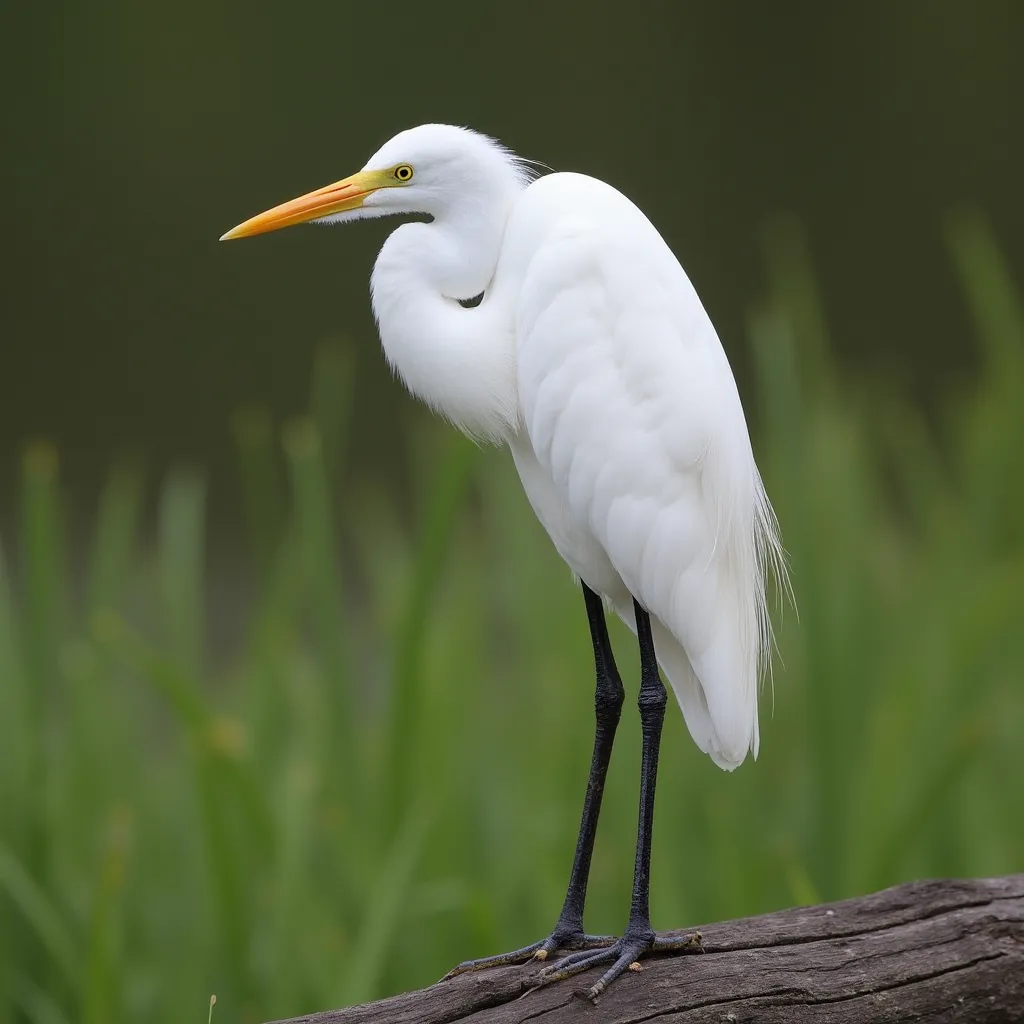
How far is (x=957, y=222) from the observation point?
18.0 feet

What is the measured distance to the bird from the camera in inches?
53.5

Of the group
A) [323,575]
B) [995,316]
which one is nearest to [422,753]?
[323,575]

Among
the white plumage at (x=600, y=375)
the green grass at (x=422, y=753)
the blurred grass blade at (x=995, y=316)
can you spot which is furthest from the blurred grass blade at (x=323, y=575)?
the blurred grass blade at (x=995, y=316)

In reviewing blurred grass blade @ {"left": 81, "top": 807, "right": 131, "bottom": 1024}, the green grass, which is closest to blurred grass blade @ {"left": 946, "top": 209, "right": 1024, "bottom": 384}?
the green grass

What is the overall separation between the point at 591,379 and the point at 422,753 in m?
0.91

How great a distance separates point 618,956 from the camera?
1330mm

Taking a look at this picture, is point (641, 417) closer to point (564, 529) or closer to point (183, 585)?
point (564, 529)

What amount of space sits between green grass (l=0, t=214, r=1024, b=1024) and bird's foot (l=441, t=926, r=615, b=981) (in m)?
0.26

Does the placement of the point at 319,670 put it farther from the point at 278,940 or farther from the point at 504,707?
the point at 278,940

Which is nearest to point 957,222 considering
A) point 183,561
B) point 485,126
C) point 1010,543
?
point 485,126

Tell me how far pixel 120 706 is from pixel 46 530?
1.98 feet

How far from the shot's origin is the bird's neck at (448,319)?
1402 mm

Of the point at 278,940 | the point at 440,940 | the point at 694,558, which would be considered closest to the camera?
the point at 694,558

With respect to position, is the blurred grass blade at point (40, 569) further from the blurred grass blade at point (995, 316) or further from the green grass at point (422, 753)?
the blurred grass blade at point (995, 316)
